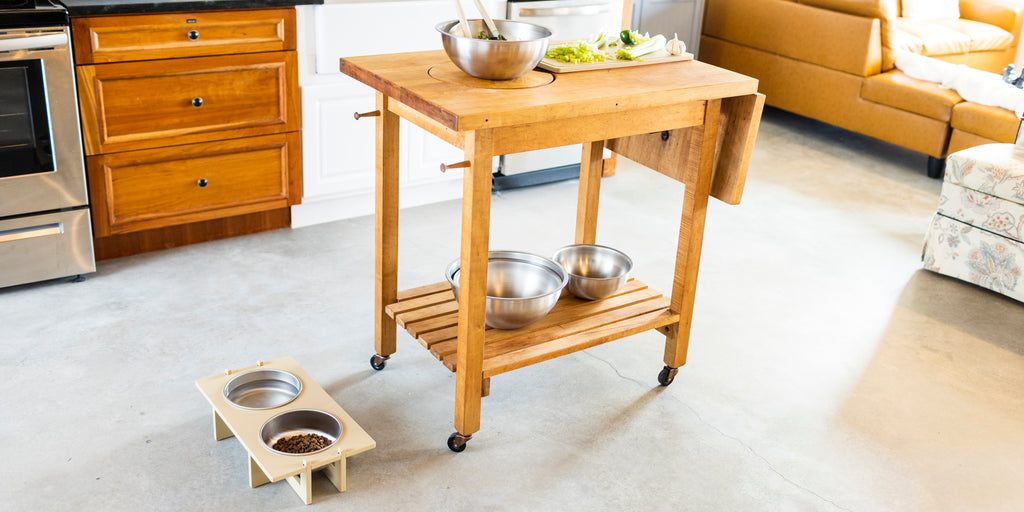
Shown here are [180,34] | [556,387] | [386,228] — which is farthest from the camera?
[180,34]

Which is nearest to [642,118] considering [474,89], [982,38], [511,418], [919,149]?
[474,89]

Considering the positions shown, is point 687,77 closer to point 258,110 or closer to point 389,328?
point 389,328

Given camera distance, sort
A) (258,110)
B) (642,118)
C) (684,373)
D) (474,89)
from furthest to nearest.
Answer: (258,110) < (684,373) < (642,118) < (474,89)

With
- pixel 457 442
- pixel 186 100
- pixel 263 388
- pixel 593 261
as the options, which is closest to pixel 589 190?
pixel 593 261

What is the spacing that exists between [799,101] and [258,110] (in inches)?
126

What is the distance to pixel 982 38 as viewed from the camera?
5.13 meters

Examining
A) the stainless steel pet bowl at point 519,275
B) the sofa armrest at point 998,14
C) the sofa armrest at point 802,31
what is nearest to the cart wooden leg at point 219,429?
the stainless steel pet bowl at point 519,275

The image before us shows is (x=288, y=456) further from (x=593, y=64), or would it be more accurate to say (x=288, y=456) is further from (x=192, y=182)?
(x=192, y=182)

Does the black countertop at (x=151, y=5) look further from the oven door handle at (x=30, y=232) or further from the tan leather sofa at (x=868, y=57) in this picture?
the tan leather sofa at (x=868, y=57)

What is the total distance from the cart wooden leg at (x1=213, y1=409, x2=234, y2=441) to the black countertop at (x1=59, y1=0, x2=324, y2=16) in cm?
137

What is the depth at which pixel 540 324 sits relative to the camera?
7.90 ft

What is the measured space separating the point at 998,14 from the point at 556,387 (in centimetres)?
435

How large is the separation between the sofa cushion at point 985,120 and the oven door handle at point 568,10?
6.03 ft

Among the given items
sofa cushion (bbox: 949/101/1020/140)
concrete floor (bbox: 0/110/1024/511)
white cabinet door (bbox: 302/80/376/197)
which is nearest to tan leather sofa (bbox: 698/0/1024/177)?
sofa cushion (bbox: 949/101/1020/140)
